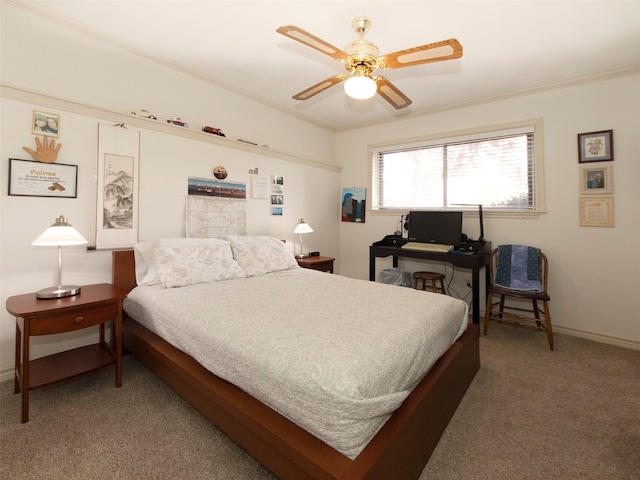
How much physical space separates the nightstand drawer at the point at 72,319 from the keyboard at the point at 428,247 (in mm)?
2886

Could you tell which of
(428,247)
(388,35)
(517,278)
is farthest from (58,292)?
(517,278)

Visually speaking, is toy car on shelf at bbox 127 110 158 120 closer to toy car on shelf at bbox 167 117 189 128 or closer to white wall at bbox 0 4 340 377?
white wall at bbox 0 4 340 377

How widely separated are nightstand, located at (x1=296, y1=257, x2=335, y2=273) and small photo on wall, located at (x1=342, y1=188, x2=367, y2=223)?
1.03 m

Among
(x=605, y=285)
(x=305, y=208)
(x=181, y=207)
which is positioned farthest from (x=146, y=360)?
(x=605, y=285)

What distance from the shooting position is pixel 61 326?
1.79 metres

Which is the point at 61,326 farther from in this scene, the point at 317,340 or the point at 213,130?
the point at 213,130

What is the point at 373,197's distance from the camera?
176 inches

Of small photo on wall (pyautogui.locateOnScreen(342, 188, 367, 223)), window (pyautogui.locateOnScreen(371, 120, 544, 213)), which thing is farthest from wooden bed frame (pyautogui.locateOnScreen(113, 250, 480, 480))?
small photo on wall (pyautogui.locateOnScreen(342, 188, 367, 223))

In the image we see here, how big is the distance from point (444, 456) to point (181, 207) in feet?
9.04

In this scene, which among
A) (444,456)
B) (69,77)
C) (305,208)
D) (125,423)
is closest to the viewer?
(444,456)

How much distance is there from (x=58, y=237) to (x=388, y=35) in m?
2.67

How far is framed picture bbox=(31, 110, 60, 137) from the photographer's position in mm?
2115

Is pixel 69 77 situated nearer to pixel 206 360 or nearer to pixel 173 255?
pixel 173 255

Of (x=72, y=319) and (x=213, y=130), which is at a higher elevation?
(x=213, y=130)
